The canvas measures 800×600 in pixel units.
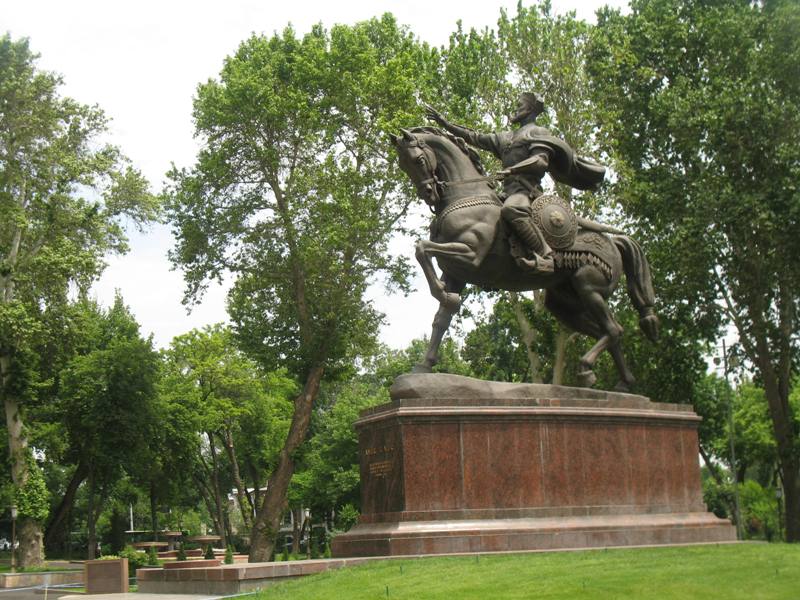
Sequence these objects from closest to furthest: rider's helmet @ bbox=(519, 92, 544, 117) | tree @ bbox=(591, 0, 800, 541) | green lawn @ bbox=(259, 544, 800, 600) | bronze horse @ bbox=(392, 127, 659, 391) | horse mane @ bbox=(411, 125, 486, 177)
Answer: green lawn @ bbox=(259, 544, 800, 600) < bronze horse @ bbox=(392, 127, 659, 391) < horse mane @ bbox=(411, 125, 486, 177) < rider's helmet @ bbox=(519, 92, 544, 117) < tree @ bbox=(591, 0, 800, 541)

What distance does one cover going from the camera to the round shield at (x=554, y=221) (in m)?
15.9

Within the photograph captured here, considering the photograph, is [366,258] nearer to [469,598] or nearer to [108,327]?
[108,327]

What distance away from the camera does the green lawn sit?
33.0 ft

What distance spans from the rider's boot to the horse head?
1330mm

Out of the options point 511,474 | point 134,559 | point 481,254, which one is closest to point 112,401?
point 134,559

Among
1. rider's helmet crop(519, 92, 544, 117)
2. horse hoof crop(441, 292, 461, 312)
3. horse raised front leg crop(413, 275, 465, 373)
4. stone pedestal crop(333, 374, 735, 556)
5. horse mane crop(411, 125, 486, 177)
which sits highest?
rider's helmet crop(519, 92, 544, 117)

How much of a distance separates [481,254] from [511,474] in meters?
3.28

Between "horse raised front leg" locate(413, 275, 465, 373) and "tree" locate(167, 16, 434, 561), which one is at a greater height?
"tree" locate(167, 16, 434, 561)

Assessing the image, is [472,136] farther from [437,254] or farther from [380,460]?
[380,460]

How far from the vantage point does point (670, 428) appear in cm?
1625

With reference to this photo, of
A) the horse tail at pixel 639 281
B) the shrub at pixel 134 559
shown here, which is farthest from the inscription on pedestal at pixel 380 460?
the shrub at pixel 134 559

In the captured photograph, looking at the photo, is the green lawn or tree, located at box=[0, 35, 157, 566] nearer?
the green lawn

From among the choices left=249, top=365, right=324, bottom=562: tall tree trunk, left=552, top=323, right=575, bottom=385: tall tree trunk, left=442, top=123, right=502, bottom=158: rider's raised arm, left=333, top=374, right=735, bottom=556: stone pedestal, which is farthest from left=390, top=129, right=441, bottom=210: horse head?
left=249, top=365, right=324, bottom=562: tall tree trunk

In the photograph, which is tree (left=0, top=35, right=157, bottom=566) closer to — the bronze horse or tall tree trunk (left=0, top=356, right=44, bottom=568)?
tall tree trunk (left=0, top=356, right=44, bottom=568)
